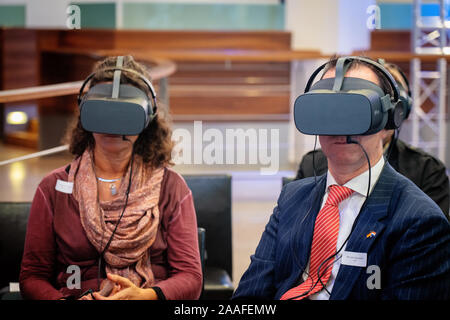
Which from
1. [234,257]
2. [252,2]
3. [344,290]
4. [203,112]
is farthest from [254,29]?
[344,290]

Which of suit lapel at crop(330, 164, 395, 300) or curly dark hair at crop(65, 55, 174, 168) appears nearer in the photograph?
suit lapel at crop(330, 164, 395, 300)

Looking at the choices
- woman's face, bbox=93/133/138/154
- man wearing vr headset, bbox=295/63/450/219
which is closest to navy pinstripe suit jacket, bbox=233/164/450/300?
woman's face, bbox=93/133/138/154

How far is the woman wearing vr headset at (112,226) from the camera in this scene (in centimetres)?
158

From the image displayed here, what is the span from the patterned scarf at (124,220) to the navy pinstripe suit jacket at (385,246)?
1.34 feet

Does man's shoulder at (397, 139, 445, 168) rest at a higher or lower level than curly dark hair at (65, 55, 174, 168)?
lower

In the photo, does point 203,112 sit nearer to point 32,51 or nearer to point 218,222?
point 32,51

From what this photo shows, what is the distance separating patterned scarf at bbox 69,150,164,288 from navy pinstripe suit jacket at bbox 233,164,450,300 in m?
0.41

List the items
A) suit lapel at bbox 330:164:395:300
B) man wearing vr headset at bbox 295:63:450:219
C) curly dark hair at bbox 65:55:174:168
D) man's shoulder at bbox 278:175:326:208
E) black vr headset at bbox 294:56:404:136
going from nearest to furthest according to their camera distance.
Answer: black vr headset at bbox 294:56:404:136, suit lapel at bbox 330:164:395:300, man's shoulder at bbox 278:175:326:208, curly dark hair at bbox 65:55:174:168, man wearing vr headset at bbox 295:63:450:219

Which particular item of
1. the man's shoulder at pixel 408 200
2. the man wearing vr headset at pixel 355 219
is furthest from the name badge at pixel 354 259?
the man's shoulder at pixel 408 200

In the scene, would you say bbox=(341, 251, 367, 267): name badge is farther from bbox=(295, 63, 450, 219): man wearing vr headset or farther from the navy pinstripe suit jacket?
bbox=(295, 63, 450, 219): man wearing vr headset

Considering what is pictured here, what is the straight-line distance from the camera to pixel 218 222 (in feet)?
6.86

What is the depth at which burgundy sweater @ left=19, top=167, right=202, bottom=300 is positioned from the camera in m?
1.60

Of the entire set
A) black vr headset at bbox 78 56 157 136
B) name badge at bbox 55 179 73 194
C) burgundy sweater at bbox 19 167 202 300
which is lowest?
burgundy sweater at bbox 19 167 202 300
